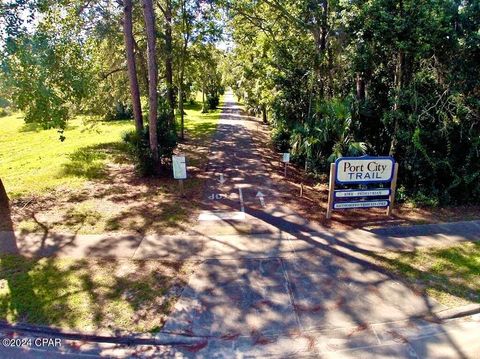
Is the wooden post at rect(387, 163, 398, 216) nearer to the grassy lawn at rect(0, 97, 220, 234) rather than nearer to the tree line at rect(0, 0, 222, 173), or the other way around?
the grassy lawn at rect(0, 97, 220, 234)

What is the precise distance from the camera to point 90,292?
4.54m

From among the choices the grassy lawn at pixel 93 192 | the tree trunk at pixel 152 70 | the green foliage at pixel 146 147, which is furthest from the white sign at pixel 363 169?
the green foliage at pixel 146 147

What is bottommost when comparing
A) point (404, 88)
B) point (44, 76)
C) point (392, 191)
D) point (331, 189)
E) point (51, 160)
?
point (51, 160)

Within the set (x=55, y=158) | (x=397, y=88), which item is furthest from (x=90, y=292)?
(x=55, y=158)

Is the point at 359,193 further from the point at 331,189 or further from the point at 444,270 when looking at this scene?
the point at 444,270

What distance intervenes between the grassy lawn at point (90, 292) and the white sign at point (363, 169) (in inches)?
141

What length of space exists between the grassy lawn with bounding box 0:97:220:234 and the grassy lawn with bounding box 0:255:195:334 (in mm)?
1334

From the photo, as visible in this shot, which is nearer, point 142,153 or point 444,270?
point 444,270

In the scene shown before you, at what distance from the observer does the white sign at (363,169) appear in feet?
21.5

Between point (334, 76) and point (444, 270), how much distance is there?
7.62 m

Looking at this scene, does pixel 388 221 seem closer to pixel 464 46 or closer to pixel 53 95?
pixel 464 46

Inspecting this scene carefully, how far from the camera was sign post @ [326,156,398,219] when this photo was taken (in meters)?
6.57

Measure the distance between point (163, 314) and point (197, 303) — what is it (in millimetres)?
456

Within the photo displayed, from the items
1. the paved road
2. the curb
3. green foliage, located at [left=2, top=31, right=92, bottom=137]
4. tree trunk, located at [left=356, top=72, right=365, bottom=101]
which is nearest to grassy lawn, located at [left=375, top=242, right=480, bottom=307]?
the paved road
